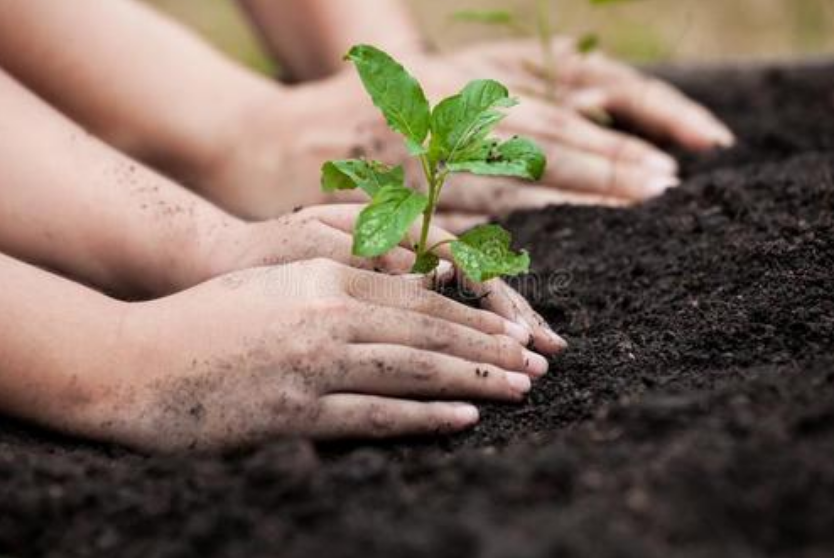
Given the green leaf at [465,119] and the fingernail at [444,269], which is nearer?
the green leaf at [465,119]

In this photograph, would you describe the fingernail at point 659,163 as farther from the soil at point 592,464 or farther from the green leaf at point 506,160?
the green leaf at point 506,160

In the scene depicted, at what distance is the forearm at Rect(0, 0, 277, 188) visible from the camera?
2.37 m

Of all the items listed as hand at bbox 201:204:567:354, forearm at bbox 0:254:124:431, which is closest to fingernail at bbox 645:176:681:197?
hand at bbox 201:204:567:354

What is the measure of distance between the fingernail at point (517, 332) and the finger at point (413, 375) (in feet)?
0.26

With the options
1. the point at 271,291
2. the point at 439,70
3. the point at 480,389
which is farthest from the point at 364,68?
the point at 439,70

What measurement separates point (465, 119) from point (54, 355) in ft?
2.38

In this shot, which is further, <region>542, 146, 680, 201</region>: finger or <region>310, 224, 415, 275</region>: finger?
<region>542, 146, 680, 201</region>: finger

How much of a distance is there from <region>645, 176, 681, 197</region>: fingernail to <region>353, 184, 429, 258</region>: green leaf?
3.56 ft

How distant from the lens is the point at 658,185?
2.44 m

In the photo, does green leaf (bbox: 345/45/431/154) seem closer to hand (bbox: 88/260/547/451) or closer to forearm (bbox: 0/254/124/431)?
hand (bbox: 88/260/547/451)

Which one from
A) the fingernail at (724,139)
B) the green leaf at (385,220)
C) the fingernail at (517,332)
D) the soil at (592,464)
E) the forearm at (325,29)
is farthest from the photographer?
the forearm at (325,29)

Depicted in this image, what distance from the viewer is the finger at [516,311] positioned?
1672 mm

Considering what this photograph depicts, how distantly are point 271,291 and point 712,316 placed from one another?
763 mm

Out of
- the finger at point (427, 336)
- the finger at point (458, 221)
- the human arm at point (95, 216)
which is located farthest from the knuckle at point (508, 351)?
the finger at point (458, 221)
